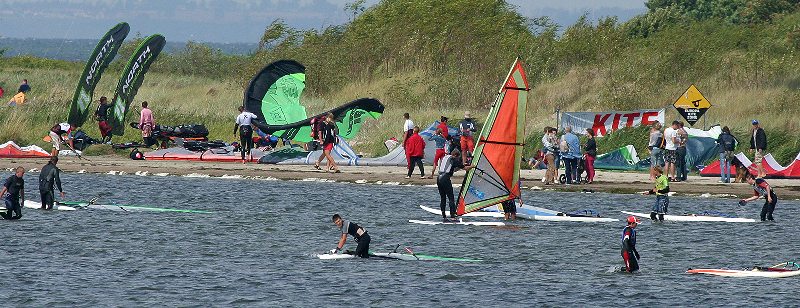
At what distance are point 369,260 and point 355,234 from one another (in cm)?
123

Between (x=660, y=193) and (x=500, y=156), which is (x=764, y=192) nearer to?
(x=660, y=193)

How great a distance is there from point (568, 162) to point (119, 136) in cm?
2076

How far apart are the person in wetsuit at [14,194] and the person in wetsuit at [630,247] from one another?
13.8 meters

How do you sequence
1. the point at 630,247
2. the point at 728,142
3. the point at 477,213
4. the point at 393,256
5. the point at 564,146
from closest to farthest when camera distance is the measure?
the point at 630,247 → the point at 393,256 → the point at 477,213 → the point at 564,146 → the point at 728,142

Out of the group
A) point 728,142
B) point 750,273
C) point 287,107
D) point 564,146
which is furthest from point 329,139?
point 750,273

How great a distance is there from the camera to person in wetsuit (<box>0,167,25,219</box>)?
3325cm

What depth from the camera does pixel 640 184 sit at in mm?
40188

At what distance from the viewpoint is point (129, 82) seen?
5269 centimetres

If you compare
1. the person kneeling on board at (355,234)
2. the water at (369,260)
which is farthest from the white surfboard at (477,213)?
the person kneeling on board at (355,234)

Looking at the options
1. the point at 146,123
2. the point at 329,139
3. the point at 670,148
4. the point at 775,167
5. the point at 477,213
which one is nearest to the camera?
the point at 477,213

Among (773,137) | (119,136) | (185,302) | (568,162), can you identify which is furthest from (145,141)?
(185,302)

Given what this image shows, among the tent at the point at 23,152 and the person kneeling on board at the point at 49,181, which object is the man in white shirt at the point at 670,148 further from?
the tent at the point at 23,152

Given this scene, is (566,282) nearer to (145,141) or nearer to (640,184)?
(640,184)

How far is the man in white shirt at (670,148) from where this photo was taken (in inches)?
1542
